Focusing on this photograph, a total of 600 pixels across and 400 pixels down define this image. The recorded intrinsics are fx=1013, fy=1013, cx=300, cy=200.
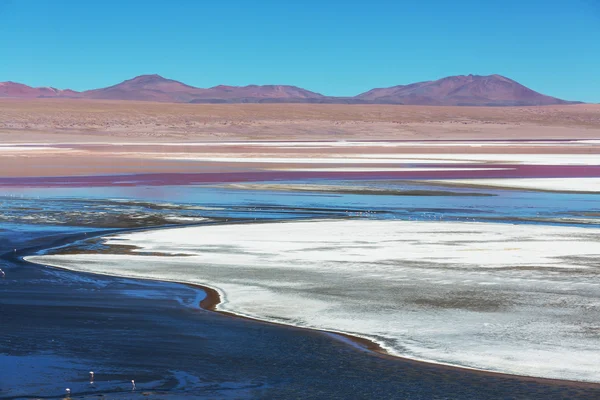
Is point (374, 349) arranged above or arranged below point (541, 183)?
below

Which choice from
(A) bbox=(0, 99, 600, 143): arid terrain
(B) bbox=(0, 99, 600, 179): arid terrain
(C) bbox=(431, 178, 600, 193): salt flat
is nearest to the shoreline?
(C) bbox=(431, 178, 600, 193): salt flat

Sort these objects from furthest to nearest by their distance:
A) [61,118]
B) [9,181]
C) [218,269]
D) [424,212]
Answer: [61,118], [9,181], [424,212], [218,269]

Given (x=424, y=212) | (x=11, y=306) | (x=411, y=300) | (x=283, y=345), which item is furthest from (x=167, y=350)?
(x=424, y=212)

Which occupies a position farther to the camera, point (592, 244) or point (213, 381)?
point (592, 244)

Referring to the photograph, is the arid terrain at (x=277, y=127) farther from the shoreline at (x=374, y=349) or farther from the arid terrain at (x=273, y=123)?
the shoreline at (x=374, y=349)

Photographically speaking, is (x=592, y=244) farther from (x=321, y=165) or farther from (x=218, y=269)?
(x=321, y=165)

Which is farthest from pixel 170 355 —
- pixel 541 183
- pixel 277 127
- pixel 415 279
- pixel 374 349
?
pixel 277 127

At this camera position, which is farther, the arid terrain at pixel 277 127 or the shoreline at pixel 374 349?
the arid terrain at pixel 277 127

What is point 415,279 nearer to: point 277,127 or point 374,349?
point 374,349

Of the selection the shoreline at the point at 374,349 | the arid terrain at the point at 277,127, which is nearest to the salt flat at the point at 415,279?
the shoreline at the point at 374,349
